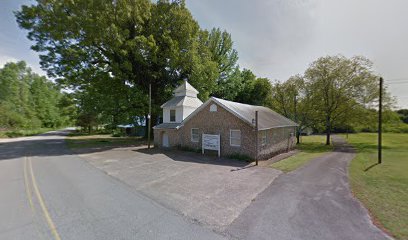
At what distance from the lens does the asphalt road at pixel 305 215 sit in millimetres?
4633

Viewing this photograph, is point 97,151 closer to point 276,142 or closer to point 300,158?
point 276,142

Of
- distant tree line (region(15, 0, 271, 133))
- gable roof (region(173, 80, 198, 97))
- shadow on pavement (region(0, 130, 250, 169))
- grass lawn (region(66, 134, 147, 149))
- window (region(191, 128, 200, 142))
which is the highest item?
distant tree line (region(15, 0, 271, 133))

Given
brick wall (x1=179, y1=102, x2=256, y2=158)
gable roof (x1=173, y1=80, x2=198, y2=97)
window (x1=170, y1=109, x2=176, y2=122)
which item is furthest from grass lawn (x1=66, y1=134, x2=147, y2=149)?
brick wall (x1=179, y1=102, x2=256, y2=158)

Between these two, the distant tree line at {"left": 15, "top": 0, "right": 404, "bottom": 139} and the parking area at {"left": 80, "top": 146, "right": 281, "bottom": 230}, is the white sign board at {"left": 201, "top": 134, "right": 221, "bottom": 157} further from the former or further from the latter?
the distant tree line at {"left": 15, "top": 0, "right": 404, "bottom": 139}

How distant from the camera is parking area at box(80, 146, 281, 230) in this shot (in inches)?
234

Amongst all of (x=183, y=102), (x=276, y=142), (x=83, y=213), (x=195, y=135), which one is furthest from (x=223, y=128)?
(x=83, y=213)

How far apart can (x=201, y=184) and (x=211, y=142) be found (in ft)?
25.7

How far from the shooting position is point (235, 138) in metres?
15.4

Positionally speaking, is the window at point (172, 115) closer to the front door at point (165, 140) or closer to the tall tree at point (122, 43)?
the front door at point (165, 140)

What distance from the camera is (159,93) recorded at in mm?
28547

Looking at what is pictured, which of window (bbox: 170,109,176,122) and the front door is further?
window (bbox: 170,109,176,122)

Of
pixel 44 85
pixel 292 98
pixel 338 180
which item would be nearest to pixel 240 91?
pixel 292 98

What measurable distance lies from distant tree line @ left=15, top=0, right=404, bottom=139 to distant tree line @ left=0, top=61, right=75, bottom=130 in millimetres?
17236

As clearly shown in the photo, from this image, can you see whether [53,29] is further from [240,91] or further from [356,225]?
[240,91]
